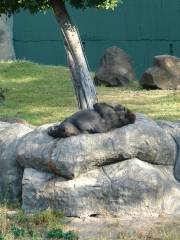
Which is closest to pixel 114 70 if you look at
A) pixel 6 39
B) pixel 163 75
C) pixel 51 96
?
pixel 163 75

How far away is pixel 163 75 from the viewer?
14.4 m

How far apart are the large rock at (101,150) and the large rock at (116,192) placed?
3.4 inches

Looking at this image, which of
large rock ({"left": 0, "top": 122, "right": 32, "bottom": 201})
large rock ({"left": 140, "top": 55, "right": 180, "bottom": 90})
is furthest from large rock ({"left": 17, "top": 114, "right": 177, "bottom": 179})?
large rock ({"left": 140, "top": 55, "right": 180, "bottom": 90})

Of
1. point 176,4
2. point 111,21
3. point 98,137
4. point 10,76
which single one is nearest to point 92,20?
point 111,21

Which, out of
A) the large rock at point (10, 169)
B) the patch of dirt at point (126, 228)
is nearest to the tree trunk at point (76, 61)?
the large rock at point (10, 169)

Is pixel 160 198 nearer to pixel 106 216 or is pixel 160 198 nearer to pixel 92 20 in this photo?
pixel 106 216

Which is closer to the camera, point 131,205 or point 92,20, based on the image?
point 131,205

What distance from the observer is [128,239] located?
5723mm

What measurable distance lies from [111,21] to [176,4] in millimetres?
2048

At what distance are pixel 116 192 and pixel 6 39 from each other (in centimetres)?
1504

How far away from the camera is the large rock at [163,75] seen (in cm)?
1430

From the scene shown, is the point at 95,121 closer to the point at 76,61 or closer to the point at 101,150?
the point at 101,150

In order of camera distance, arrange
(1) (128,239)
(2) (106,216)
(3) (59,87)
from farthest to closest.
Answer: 1. (3) (59,87)
2. (2) (106,216)
3. (1) (128,239)

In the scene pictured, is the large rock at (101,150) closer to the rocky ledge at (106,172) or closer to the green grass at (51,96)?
the rocky ledge at (106,172)
